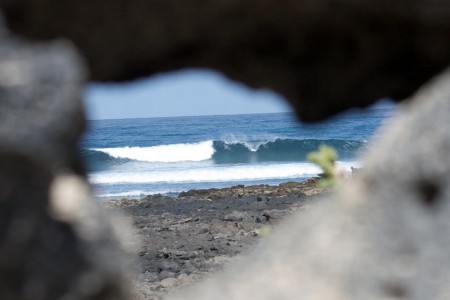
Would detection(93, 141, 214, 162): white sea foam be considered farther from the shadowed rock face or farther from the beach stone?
the shadowed rock face

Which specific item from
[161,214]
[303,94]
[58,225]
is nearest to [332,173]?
[303,94]

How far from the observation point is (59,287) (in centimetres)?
108

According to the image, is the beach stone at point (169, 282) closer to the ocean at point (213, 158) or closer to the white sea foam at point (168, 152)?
the ocean at point (213, 158)

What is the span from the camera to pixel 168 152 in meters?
25.0

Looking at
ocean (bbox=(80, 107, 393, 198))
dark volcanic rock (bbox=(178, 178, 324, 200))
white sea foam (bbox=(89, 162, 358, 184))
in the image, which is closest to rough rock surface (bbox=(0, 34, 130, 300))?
dark volcanic rock (bbox=(178, 178, 324, 200))

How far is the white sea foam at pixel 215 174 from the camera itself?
60.2 feet

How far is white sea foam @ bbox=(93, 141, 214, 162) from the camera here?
24.2 m

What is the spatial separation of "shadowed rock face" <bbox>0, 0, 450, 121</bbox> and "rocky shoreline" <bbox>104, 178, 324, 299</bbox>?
2829 mm

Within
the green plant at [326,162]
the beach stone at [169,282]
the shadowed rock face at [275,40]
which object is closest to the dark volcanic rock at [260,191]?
the beach stone at [169,282]

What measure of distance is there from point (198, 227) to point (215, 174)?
1192cm

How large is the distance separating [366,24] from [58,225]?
0.75 m

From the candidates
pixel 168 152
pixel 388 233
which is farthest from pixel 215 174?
pixel 388 233

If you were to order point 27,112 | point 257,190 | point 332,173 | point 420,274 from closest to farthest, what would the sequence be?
point 27,112 → point 420,274 → point 332,173 → point 257,190

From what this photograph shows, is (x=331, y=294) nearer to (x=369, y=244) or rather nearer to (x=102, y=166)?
(x=369, y=244)
